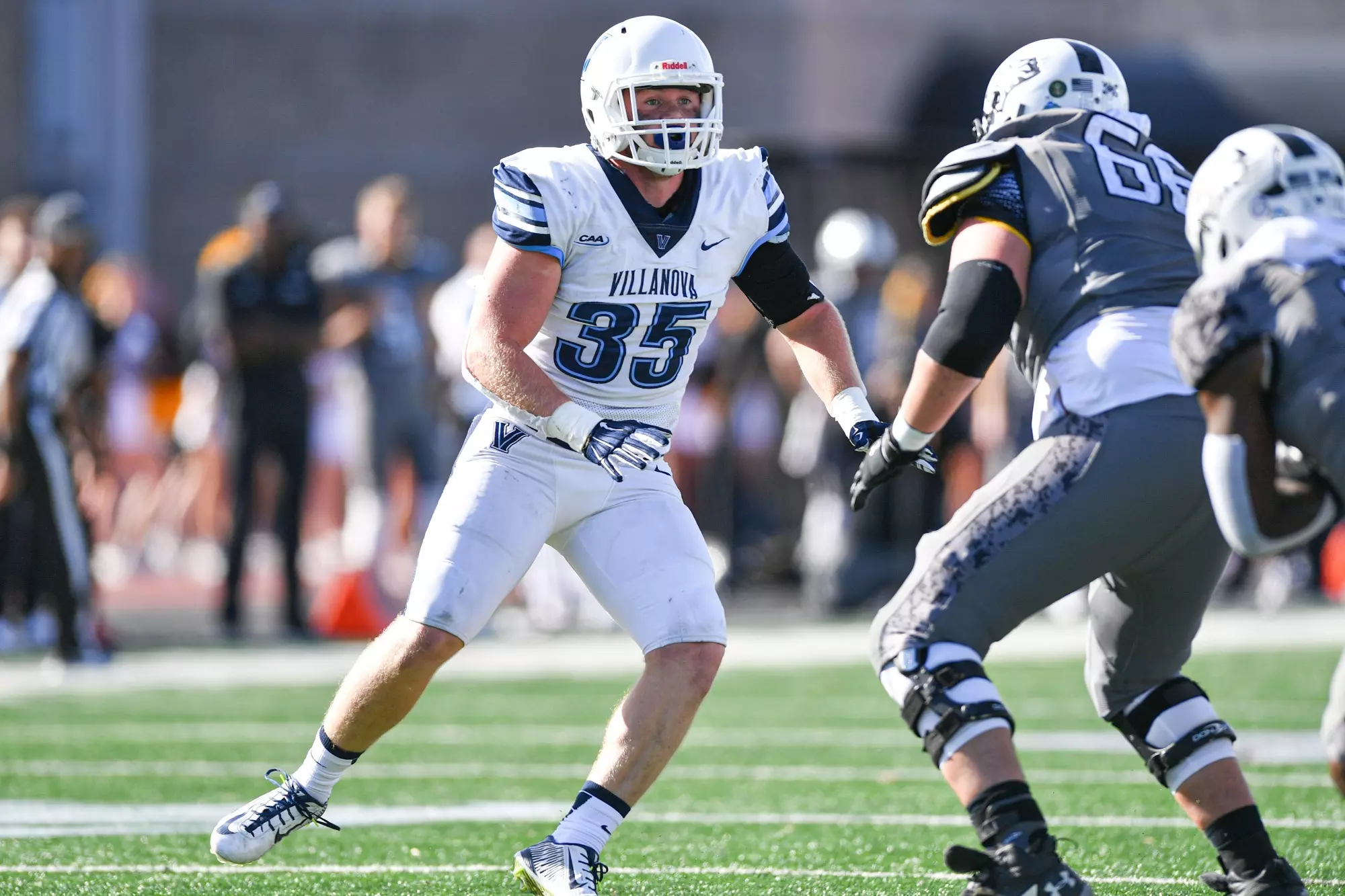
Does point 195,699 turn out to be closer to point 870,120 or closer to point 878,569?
point 878,569

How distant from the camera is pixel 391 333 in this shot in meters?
10.7

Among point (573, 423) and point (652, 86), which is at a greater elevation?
point (652, 86)

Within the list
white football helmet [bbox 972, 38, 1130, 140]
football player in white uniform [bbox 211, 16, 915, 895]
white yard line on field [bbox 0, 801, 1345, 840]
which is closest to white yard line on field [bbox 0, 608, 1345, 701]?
white yard line on field [bbox 0, 801, 1345, 840]

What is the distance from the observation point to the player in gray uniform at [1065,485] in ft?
12.9

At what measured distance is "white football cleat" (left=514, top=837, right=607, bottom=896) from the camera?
427 cm

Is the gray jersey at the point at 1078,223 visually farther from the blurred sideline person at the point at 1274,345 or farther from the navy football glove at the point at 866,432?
the navy football glove at the point at 866,432

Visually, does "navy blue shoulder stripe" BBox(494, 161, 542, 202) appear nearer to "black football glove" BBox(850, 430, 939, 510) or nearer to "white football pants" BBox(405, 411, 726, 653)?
"white football pants" BBox(405, 411, 726, 653)

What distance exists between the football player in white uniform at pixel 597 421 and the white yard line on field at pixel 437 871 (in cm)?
29

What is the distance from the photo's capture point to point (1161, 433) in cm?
397

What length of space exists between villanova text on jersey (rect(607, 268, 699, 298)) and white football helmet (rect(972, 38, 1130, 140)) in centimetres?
73

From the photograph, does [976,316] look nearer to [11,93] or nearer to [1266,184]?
[1266,184]

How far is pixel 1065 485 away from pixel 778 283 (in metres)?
1.10

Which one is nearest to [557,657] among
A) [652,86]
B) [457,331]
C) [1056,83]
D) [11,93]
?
[457,331]

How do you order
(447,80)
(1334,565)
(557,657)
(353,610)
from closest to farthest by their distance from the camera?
1. (557,657)
2. (353,610)
3. (1334,565)
4. (447,80)
